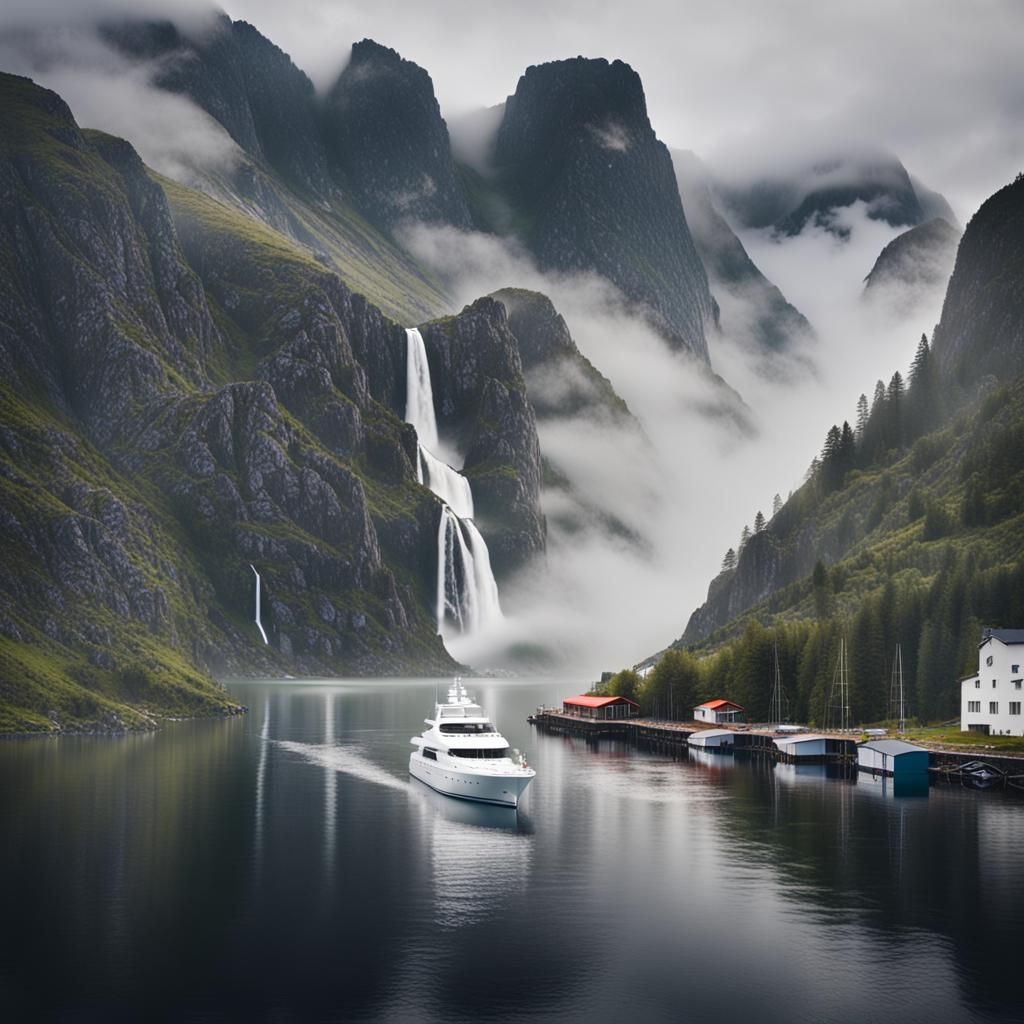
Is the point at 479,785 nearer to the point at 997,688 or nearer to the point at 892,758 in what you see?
the point at 892,758

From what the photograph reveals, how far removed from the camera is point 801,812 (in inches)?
4936

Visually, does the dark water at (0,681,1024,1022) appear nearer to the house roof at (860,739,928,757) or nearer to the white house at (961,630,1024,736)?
the house roof at (860,739,928,757)

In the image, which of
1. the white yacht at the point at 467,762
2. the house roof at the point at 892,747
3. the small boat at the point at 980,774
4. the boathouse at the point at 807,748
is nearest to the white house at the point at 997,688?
the house roof at the point at 892,747

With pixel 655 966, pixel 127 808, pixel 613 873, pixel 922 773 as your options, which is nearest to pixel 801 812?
pixel 922 773

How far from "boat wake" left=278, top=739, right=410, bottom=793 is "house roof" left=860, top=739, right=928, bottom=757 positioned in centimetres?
5723

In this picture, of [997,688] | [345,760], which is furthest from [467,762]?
[997,688]

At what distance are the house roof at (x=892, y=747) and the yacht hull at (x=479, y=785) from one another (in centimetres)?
4832

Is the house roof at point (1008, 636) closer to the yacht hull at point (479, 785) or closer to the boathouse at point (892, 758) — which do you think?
the boathouse at point (892, 758)

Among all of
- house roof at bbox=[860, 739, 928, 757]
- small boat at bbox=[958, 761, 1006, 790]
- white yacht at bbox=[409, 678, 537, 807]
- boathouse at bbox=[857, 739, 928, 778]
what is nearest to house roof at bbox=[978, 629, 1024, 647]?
boathouse at bbox=[857, 739, 928, 778]

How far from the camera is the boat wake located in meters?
150

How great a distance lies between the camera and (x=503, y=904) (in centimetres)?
8544

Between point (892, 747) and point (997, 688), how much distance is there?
2315 centimetres

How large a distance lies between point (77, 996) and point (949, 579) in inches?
6159

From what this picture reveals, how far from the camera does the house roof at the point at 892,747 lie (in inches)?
5792
